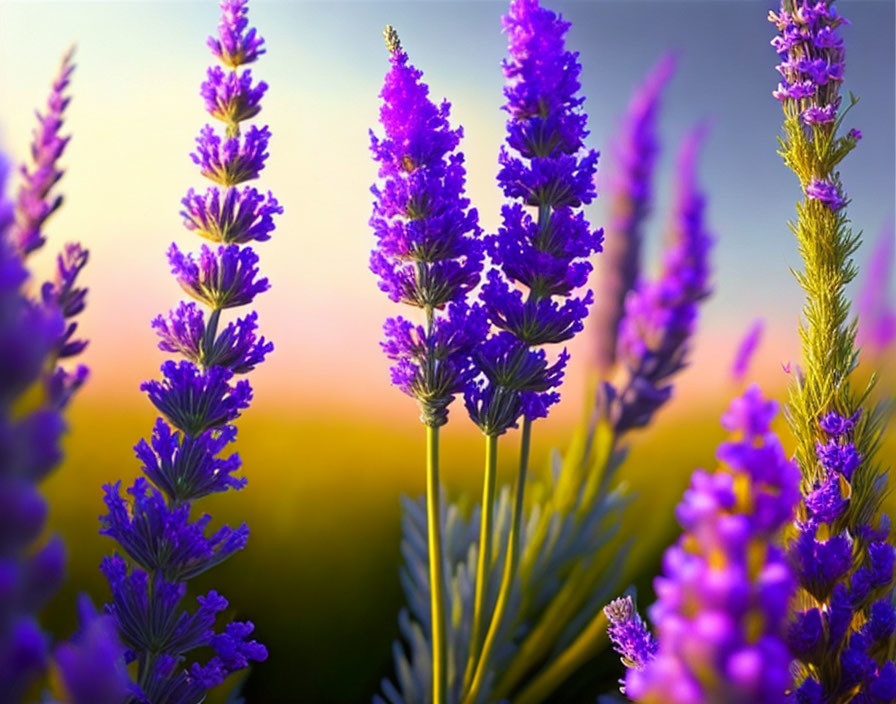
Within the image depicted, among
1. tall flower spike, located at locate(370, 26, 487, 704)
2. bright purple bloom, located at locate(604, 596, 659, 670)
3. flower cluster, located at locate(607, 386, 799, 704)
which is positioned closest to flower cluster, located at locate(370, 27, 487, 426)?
tall flower spike, located at locate(370, 26, 487, 704)

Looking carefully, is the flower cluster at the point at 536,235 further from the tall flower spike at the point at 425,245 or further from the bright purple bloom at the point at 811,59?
the bright purple bloom at the point at 811,59

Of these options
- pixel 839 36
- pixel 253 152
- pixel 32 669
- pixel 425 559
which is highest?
pixel 839 36

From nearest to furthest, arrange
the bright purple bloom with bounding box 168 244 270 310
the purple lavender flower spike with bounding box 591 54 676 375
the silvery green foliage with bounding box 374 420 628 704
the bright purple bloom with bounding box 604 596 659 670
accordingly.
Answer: the bright purple bloom with bounding box 604 596 659 670 → the bright purple bloom with bounding box 168 244 270 310 → the silvery green foliage with bounding box 374 420 628 704 → the purple lavender flower spike with bounding box 591 54 676 375

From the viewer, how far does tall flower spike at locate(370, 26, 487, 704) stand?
0.49 metres

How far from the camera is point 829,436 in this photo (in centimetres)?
49

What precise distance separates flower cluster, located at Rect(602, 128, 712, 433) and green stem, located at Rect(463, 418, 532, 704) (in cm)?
20

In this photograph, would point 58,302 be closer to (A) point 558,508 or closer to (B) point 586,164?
(B) point 586,164

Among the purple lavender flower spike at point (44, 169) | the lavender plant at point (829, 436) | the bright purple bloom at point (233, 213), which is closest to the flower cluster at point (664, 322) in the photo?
the lavender plant at point (829, 436)

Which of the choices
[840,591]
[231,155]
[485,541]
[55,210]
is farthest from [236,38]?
[840,591]

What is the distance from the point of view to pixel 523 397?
524 mm

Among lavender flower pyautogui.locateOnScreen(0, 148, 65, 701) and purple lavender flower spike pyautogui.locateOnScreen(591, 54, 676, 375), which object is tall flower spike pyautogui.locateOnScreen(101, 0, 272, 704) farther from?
purple lavender flower spike pyautogui.locateOnScreen(591, 54, 676, 375)

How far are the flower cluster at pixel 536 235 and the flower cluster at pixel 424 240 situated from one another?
19 mm

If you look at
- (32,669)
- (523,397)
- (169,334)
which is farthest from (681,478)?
(32,669)

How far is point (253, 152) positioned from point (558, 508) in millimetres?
456
